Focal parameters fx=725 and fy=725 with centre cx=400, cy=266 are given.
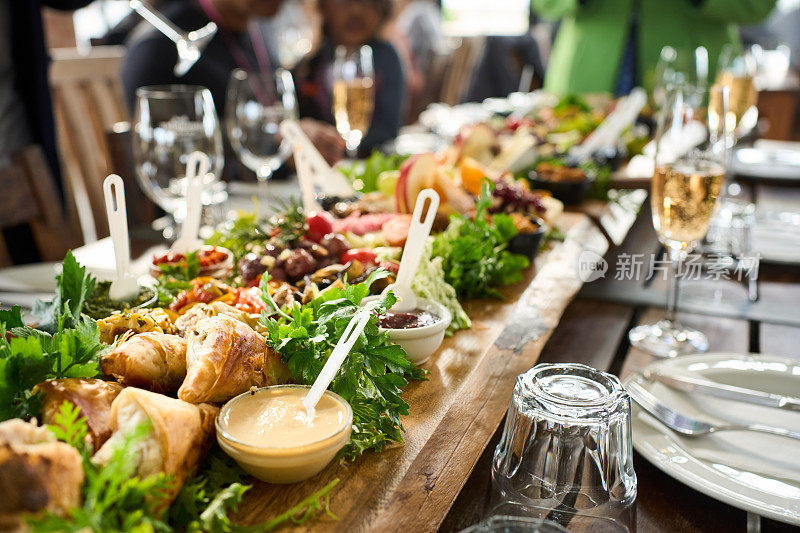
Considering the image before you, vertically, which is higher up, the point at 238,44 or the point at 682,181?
the point at 238,44

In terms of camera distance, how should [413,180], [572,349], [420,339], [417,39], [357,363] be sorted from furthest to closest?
[417,39]
[413,180]
[572,349]
[420,339]
[357,363]

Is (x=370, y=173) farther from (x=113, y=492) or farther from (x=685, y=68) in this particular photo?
(x=685, y=68)

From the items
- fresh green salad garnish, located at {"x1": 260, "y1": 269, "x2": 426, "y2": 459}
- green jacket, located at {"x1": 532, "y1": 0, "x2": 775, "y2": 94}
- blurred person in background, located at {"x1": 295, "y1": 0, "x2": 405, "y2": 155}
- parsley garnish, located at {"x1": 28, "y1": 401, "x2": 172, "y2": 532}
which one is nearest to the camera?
parsley garnish, located at {"x1": 28, "y1": 401, "x2": 172, "y2": 532}

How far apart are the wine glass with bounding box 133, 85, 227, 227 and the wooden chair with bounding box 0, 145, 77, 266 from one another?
540 millimetres

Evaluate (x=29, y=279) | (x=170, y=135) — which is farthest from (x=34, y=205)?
(x=170, y=135)

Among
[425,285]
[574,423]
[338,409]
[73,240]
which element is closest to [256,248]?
[425,285]

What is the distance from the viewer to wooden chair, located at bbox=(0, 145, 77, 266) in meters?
2.03

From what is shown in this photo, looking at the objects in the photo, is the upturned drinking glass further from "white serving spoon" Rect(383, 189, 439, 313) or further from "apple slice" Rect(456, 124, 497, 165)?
"apple slice" Rect(456, 124, 497, 165)

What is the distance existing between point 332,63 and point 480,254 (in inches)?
127

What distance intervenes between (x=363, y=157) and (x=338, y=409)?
2891mm

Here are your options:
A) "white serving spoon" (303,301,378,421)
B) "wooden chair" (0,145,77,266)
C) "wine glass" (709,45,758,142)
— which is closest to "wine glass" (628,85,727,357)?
"white serving spoon" (303,301,378,421)

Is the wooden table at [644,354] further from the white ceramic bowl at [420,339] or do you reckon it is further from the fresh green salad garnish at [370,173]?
→ the fresh green salad garnish at [370,173]

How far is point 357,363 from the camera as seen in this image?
983 mm

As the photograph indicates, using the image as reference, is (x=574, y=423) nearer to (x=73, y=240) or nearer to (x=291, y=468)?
(x=291, y=468)
